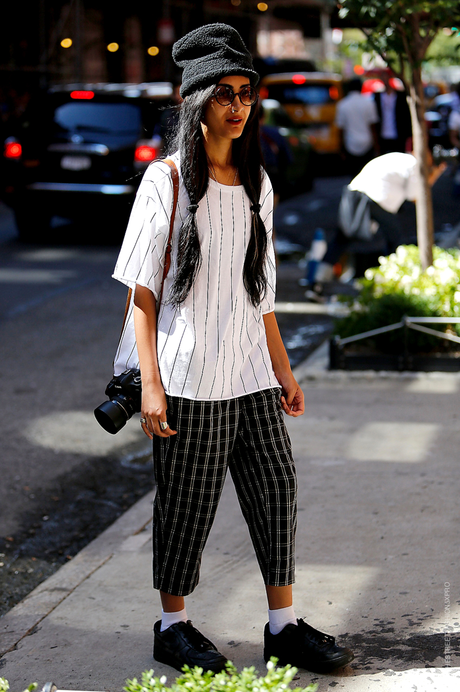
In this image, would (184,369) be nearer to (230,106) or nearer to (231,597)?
(230,106)

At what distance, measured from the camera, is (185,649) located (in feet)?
9.39

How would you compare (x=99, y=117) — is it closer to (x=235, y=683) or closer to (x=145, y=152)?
(x=145, y=152)

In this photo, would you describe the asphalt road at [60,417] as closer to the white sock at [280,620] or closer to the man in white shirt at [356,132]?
the white sock at [280,620]

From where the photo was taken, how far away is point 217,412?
279cm

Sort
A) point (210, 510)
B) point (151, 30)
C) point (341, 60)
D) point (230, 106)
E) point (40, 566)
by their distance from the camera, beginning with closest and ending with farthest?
point (230, 106), point (210, 510), point (40, 566), point (151, 30), point (341, 60)

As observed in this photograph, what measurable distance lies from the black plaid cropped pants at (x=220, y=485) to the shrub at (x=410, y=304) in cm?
343

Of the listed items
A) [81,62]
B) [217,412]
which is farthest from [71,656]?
[81,62]

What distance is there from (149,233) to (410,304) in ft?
12.3

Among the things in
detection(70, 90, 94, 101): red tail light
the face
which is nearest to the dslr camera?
the face

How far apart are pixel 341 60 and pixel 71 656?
133 ft

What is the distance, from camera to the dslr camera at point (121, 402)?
8.91ft

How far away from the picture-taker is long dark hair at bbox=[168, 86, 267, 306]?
269cm

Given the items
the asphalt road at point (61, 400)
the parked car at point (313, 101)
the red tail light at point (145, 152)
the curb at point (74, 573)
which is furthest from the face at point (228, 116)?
the parked car at point (313, 101)

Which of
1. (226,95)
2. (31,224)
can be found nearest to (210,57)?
(226,95)
